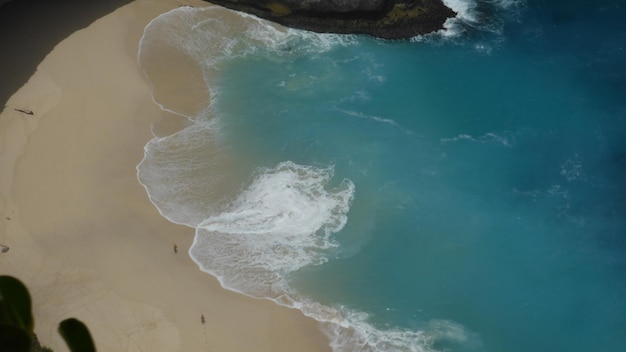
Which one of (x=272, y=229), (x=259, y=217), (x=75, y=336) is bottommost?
(x=272, y=229)

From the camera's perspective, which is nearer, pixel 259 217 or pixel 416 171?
pixel 259 217

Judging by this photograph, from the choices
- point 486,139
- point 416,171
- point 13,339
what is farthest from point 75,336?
point 486,139

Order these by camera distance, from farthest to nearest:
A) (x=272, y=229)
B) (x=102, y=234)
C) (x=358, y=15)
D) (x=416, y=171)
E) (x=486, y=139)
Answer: (x=358, y=15) < (x=486, y=139) < (x=416, y=171) < (x=272, y=229) < (x=102, y=234)

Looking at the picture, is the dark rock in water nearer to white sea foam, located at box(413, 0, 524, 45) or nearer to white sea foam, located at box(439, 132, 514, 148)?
white sea foam, located at box(413, 0, 524, 45)

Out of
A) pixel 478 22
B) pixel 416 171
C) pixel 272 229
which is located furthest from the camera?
pixel 478 22

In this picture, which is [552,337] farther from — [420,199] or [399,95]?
[399,95]

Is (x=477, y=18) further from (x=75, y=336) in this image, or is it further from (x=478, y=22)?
(x=75, y=336)
